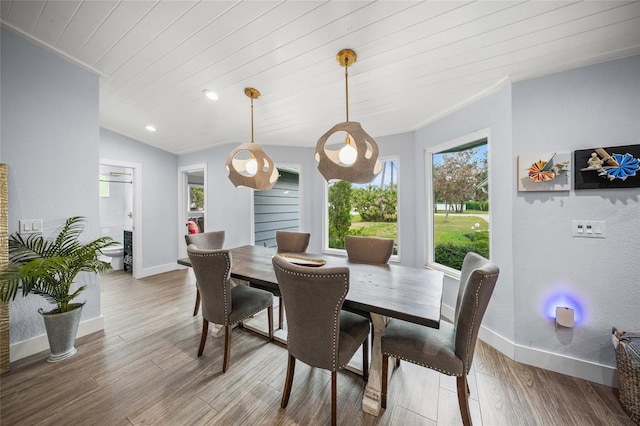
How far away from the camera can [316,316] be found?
1.35m

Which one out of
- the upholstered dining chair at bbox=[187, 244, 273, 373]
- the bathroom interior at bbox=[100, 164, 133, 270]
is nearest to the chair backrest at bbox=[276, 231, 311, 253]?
the upholstered dining chair at bbox=[187, 244, 273, 373]

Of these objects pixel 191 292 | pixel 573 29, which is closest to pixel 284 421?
pixel 191 292

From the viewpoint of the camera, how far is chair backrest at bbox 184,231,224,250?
9.29 ft

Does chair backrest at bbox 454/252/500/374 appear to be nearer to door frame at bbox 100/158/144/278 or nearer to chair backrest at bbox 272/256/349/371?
chair backrest at bbox 272/256/349/371

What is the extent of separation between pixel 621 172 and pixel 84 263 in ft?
14.2

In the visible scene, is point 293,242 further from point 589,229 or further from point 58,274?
point 589,229

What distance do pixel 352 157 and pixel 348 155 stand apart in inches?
1.5

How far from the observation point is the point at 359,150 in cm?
162

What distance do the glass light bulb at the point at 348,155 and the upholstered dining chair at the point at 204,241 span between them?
2086mm

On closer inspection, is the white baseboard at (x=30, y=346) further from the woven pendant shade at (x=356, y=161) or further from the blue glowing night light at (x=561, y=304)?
the blue glowing night light at (x=561, y=304)

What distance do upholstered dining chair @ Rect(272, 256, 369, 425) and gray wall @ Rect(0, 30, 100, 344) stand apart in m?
2.36

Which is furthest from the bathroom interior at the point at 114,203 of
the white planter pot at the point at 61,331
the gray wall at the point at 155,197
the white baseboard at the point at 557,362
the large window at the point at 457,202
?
the white baseboard at the point at 557,362

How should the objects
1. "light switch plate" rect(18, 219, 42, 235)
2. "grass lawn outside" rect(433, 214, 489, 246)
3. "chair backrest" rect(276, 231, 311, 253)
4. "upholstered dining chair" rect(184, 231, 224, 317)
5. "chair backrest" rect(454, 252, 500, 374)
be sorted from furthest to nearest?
"chair backrest" rect(276, 231, 311, 253), "upholstered dining chair" rect(184, 231, 224, 317), "grass lawn outside" rect(433, 214, 489, 246), "light switch plate" rect(18, 219, 42, 235), "chair backrest" rect(454, 252, 500, 374)

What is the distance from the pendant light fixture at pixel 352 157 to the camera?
1.63 metres
